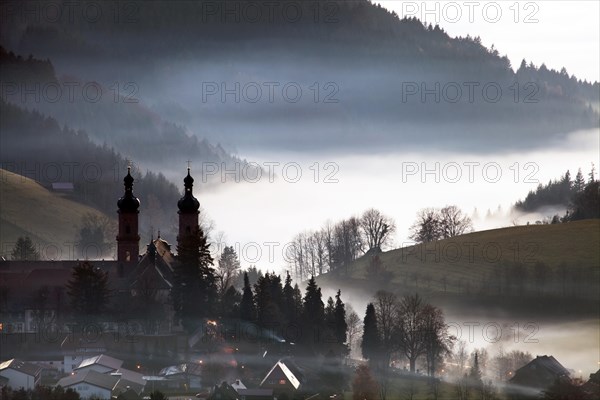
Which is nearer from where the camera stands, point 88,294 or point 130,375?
point 130,375

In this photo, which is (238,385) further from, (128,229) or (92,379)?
(128,229)

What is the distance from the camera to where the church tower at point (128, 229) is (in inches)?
5866

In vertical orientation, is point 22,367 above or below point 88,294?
below

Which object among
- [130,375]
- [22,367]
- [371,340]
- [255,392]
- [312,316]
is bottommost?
[255,392]

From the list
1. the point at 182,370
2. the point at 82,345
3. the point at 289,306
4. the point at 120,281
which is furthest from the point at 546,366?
the point at 120,281

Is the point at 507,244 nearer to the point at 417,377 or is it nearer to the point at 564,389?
the point at 417,377

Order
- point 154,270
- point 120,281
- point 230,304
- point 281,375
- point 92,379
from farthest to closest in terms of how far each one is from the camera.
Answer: point 120,281 → point 154,270 → point 230,304 → point 281,375 → point 92,379

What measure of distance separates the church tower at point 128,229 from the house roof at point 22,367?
945 inches

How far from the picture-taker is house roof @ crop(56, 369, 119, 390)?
116 m

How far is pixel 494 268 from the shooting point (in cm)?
17362

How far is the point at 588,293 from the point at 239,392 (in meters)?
54.0

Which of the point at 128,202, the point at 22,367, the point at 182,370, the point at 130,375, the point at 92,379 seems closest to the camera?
the point at 92,379

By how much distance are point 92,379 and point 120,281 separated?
2692 centimetres

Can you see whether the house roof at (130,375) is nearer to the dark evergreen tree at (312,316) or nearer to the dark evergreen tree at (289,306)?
the dark evergreen tree at (289,306)
